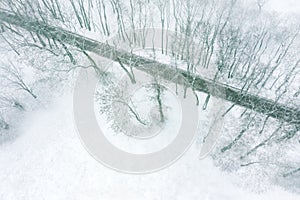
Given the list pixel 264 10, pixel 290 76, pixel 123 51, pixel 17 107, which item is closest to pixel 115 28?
pixel 123 51

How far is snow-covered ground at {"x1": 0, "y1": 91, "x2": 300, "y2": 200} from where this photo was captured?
3061cm

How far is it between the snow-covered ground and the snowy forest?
176 millimetres

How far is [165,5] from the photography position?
4047 cm

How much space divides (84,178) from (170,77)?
59.3 feet

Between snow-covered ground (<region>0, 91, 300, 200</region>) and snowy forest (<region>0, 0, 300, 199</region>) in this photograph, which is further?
snowy forest (<region>0, 0, 300, 199</region>)

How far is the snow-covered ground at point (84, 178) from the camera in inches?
1205

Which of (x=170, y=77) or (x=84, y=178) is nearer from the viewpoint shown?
(x=84, y=178)

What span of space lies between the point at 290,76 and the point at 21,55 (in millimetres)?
40537

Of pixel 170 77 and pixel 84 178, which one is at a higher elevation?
pixel 170 77

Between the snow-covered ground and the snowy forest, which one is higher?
the snowy forest

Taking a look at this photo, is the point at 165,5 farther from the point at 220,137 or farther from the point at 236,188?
the point at 236,188

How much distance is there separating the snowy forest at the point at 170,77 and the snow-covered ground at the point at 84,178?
6.9 inches

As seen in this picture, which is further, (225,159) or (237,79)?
(237,79)

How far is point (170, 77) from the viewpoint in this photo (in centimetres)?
3775
